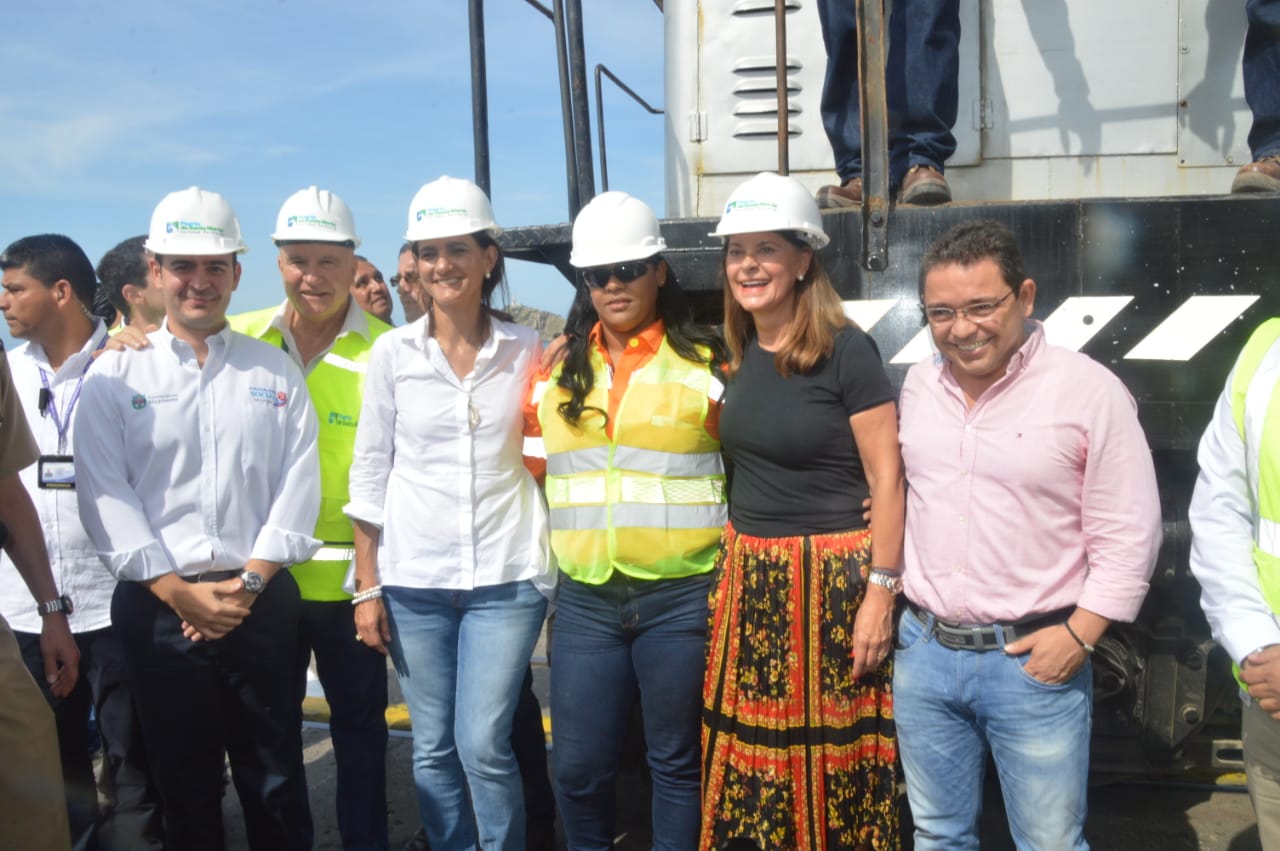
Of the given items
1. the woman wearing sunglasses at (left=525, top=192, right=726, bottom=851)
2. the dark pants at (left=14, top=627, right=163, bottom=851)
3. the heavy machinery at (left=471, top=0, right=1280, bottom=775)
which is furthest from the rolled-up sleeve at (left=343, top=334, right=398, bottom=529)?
the dark pants at (left=14, top=627, right=163, bottom=851)

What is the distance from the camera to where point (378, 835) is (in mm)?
2908

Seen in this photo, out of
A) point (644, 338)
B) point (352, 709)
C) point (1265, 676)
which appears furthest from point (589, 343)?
point (1265, 676)

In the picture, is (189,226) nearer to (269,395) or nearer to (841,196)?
(269,395)

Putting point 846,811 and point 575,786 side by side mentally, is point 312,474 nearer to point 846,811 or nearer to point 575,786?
point 575,786

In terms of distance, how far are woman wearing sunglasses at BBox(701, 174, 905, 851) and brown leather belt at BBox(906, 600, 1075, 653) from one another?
16 cm

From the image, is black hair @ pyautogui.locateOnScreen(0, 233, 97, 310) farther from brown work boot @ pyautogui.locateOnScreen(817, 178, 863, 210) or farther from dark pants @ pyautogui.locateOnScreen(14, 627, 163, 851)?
brown work boot @ pyautogui.locateOnScreen(817, 178, 863, 210)

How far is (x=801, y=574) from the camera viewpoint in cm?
232

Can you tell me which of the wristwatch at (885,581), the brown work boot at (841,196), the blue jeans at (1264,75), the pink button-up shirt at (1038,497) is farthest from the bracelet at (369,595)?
the blue jeans at (1264,75)

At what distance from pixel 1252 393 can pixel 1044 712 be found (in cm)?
72

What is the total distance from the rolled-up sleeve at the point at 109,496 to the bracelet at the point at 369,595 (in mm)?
461

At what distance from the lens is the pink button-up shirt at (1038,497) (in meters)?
1.98

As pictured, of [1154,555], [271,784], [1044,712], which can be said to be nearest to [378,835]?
[271,784]

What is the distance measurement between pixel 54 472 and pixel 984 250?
2.67m

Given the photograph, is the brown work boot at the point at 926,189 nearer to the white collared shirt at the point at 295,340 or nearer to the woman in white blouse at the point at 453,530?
the woman in white blouse at the point at 453,530
